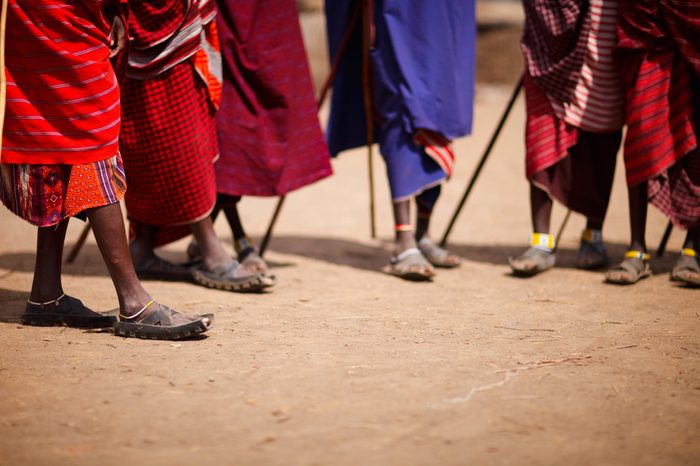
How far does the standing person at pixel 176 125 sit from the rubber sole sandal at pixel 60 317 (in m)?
0.77

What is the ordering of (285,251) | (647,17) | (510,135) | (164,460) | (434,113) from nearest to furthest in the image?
(164,460)
(647,17)
(434,113)
(285,251)
(510,135)

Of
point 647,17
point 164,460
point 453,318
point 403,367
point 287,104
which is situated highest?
point 647,17

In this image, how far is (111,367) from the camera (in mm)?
2619

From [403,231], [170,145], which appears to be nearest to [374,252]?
[403,231]

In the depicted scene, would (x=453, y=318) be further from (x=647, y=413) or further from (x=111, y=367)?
(x=111, y=367)

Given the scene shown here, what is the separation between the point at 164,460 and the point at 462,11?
3317 mm

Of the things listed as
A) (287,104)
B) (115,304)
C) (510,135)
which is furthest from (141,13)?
(510,135)

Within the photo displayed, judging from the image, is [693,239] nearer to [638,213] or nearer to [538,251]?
[638,213]

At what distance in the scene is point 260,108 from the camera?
4207mm

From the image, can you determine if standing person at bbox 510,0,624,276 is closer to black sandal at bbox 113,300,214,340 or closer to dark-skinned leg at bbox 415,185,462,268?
dark-skinned leg at bbox 415,185,462,268

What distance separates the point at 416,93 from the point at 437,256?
38.3 inches

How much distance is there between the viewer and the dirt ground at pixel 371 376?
6.63 ft

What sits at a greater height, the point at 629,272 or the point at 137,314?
the point at 137,314

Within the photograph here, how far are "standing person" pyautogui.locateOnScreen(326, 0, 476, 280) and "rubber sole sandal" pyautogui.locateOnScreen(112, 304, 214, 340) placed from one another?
5.17 feet
